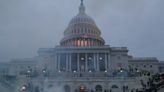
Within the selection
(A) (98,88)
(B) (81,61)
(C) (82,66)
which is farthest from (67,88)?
(B) (81,61)

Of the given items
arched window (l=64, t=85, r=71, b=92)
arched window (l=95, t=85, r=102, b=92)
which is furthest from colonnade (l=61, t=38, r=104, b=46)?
arched window (l=64, t=85, r=71, b=92)

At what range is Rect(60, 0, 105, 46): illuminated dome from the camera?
160750 millimetres

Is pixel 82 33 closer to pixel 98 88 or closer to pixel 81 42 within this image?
pixel 81 42

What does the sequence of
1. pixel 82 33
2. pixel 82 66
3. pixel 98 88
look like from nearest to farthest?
1. pixel 98 88
2. pixel 82 66
3. pixel 82 33

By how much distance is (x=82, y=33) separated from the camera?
16425cm

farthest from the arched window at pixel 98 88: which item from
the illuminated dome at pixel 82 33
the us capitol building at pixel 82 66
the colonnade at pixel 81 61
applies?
the illuminated dome at pixel 82 33

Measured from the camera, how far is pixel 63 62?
139250 millimetres

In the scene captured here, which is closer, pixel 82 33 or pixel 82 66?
pixel 82 66

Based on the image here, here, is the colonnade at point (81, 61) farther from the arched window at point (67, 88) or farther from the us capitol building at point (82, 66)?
the arched window at point (67, 88)

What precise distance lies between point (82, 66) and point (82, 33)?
29.7 m

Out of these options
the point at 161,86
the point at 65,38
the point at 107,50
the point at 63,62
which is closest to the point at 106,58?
the point at 107,50

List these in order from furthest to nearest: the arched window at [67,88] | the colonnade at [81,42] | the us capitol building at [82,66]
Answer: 1. the colonnade at [81,42]
2. the us capitol building at [82,66]
3. the arched window at [67,88]

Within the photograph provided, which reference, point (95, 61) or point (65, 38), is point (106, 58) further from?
point (65, 38)

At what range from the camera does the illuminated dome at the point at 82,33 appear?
527 ft
